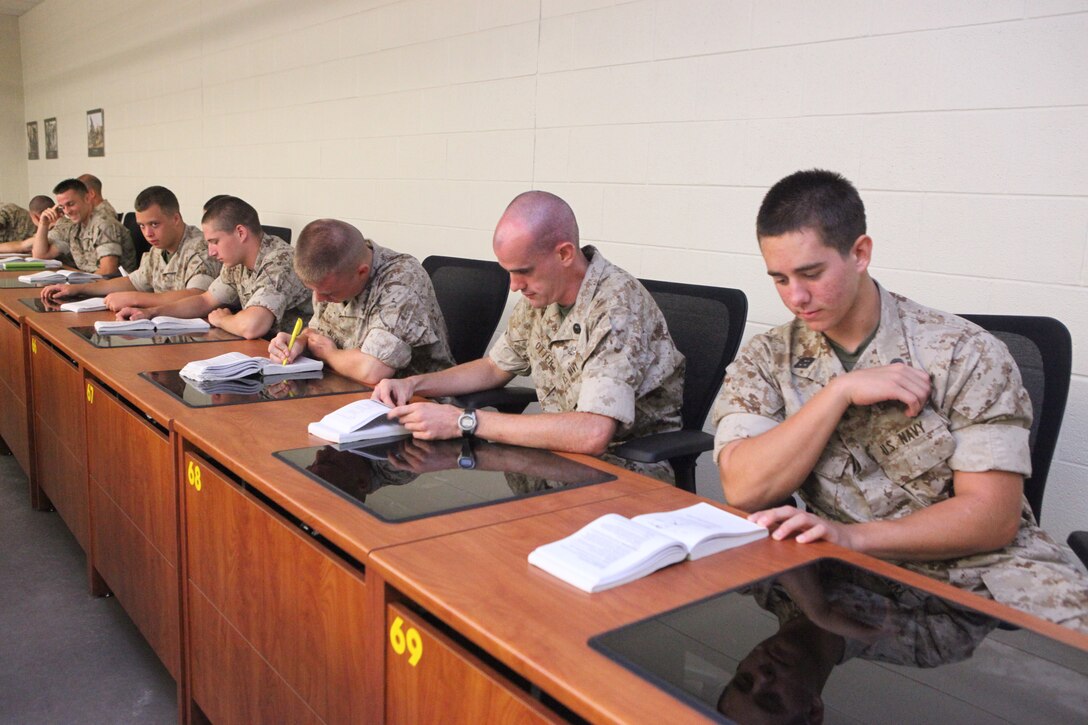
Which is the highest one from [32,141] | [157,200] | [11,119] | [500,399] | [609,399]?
[11,119]

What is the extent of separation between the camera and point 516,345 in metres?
2.30

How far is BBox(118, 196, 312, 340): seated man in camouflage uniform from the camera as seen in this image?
302 centimetres

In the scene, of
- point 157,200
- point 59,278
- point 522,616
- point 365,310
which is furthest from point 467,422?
point 59,278

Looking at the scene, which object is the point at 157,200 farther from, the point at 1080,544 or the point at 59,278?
the point at 1080,544

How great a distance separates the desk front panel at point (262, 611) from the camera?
127cm

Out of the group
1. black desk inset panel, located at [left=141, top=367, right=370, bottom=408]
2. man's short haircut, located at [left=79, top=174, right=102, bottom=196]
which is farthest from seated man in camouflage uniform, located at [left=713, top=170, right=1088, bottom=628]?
man's short haircut, located at [left=79, top=174, right=102, bottom=196]

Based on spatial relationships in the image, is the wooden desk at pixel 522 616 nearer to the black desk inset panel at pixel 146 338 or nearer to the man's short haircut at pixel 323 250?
the man's short haircut at pixel 323 250

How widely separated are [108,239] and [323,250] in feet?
11.9

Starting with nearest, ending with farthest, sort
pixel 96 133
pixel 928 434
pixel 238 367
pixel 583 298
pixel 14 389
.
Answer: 1. pixel 928 434
2. pixel 583 298
3. pixel 238 367
4. pixel 14 389
5. pixel 96 133

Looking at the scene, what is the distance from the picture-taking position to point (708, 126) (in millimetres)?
2607

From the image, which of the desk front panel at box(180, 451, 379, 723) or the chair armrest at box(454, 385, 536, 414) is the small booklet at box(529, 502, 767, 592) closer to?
the desk front panel at box(180, 451, 379, 723)

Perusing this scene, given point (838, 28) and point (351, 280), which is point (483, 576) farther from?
point (838, 28)

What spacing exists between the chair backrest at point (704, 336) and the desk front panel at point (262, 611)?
3.21 feet

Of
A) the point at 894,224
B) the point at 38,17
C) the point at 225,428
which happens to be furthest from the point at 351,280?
the point at 38,17
